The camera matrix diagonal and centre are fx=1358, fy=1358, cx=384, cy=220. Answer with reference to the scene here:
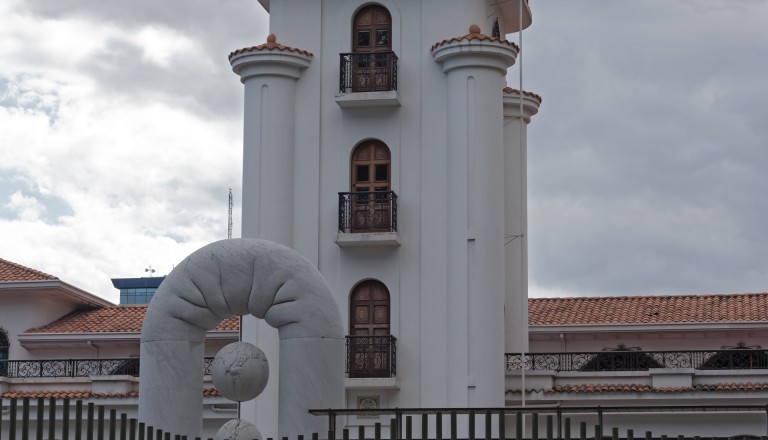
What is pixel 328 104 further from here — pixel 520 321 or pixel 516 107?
pixel 520 321

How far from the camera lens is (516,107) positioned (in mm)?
34688

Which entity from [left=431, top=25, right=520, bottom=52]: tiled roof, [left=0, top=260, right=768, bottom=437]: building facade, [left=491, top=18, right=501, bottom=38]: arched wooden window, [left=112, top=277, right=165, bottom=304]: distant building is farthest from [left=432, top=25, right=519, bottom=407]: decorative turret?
[left=112, top=277, right=165, bottom=304]: distant building

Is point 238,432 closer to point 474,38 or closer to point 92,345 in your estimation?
point 474,38

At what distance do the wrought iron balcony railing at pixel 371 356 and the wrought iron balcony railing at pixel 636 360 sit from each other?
121 inches

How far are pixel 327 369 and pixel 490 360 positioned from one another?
10.5 metres

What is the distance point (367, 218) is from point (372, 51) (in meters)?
4.11

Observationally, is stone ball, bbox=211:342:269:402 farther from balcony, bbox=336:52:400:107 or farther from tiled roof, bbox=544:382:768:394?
tiled roof, bbox=544:382:768:394

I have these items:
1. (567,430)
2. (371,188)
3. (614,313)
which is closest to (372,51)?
(371,188)

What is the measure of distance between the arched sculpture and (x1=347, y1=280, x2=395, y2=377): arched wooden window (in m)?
Result: 9.83

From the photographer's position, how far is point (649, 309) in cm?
3669

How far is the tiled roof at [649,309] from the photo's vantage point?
35.4 m

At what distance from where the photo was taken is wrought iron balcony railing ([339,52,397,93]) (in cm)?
3228

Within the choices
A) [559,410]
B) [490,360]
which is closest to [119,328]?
[490,360]

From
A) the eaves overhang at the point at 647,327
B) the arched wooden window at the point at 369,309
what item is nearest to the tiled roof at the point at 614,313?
the eaves overhang at the point at 647,327
